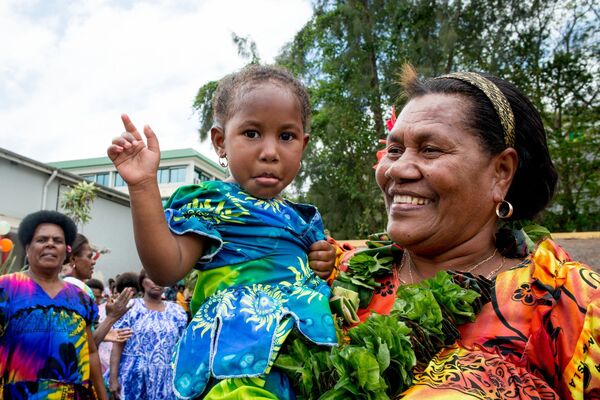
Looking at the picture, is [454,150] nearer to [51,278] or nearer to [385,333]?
[385,333]

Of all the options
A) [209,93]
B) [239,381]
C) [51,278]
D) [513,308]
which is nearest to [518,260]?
[513,308]

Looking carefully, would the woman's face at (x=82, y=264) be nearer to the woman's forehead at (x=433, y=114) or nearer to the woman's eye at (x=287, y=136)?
the woman's eye at (x=287, y=136)

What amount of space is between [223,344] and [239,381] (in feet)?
0.46

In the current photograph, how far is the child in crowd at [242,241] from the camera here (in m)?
1.92

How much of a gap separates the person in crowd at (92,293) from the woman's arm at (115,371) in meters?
0.25

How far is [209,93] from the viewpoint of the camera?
66.3ft

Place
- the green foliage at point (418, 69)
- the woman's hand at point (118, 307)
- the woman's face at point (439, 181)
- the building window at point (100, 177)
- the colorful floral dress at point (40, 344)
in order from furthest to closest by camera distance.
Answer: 1. the building window at point (100, 177)
2. the green foliage at point (418, 69)
3. the woman's hand at point (118, 307)
4. the colorful floral dress at point (40, 344)
5. the woman's face at point (439, 181)

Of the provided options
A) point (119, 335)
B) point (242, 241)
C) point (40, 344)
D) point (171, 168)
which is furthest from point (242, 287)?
point (171, 168)

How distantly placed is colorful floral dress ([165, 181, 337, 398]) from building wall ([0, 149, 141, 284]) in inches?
509

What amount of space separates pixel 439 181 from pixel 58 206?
20.0m

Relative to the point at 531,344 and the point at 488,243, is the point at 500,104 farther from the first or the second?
the point at 531,344

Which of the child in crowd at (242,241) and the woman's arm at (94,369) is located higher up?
the child in crowd at (242,241)

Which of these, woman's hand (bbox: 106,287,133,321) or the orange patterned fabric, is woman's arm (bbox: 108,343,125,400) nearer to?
woman's hand (bbox: 106,287,133,321)

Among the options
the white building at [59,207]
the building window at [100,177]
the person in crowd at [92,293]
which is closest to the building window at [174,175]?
the building window at [100,177]
